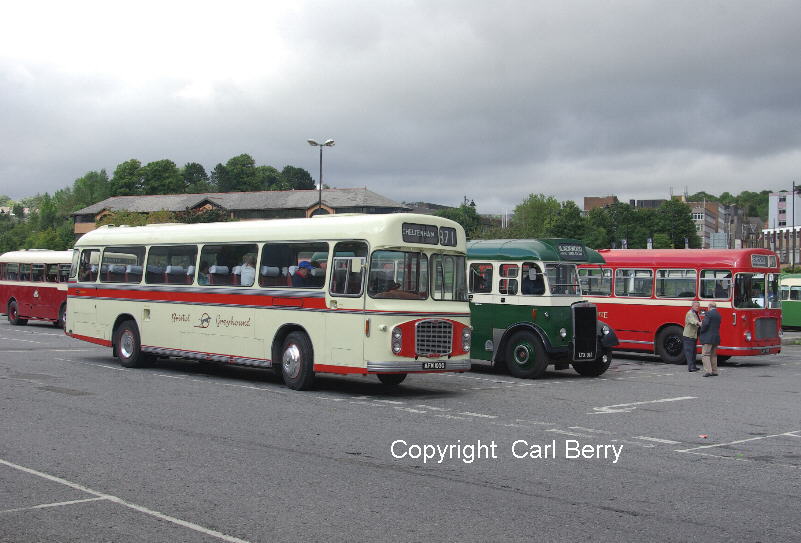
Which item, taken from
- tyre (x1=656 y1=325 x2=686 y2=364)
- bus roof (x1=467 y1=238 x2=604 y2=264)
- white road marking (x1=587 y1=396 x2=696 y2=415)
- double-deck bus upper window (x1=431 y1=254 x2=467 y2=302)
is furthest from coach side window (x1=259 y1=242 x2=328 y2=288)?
tyre (x1=656 y1=325 x2=686 y2=364)

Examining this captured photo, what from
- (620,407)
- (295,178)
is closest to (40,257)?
(620,407)

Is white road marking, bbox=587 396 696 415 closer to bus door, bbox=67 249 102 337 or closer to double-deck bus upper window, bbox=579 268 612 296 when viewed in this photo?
double-deck bus upper window, bbox=579 268 612 296

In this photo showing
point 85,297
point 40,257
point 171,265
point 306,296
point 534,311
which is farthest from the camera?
point 40,257

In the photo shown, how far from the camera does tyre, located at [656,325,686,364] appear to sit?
24.9 m

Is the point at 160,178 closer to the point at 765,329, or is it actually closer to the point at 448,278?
the point at 765,329

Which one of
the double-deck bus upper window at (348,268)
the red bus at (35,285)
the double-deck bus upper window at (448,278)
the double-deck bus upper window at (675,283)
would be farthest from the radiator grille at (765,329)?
the red bus at (35,285)

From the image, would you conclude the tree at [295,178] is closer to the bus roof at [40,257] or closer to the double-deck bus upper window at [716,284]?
the bus roof at [40,257]

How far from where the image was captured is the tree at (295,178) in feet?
576

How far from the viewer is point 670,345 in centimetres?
2520

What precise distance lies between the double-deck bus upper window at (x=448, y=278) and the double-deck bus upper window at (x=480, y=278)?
13.2ft

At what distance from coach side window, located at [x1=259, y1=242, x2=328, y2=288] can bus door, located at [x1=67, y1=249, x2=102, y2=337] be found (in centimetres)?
603

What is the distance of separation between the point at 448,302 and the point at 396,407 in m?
2.41

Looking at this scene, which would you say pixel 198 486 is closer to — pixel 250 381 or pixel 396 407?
pixel 396 407

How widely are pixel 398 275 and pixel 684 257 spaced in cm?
1262
